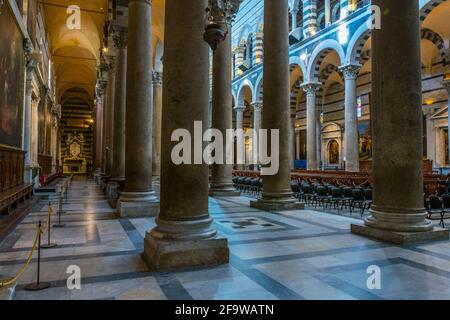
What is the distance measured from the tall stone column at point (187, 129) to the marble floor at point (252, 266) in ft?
1.26

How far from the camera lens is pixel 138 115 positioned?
9.20 m

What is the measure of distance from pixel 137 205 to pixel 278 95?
5.23m

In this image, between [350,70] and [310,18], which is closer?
[350,70]

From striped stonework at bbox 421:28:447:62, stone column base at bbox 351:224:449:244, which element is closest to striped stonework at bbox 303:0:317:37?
striped stonework at bbox 421:28:447:62

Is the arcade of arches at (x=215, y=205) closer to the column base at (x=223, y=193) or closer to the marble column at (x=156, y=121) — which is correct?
the column base at (x=223, y=193)

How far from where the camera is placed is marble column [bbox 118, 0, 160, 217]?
9.17 metres

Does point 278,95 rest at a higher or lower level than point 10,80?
lower

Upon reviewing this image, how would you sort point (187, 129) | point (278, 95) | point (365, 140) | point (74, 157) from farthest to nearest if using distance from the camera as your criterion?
point (74, 157) → point (365, 140) → point (278, 95) → point (187, 129)

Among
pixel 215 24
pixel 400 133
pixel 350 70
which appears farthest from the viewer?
pixel 350 70

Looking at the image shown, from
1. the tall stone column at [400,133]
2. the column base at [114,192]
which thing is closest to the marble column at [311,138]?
the column base at [114,192]

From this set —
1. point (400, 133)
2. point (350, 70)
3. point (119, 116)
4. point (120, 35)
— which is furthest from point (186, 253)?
point (350, 70)

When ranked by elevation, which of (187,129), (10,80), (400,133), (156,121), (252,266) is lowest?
(252,266)

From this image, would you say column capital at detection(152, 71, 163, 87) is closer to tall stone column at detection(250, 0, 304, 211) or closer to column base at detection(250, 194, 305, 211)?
tall stone column at detection(250, 0, 304, 211)

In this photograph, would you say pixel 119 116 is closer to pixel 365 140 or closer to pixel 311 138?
pixel 311 138
